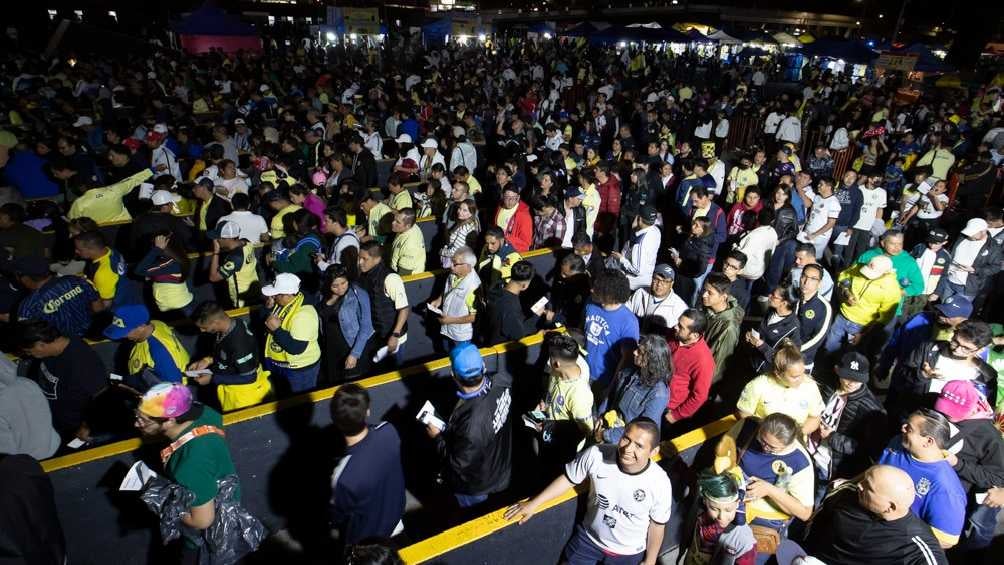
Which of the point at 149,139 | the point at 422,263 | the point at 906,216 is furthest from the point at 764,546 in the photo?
the point at 149,139

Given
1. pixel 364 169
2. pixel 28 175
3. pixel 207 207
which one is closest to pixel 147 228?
pixel 207 207

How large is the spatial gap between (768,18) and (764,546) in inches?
1918

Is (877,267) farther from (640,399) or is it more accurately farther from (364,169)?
(364,169)

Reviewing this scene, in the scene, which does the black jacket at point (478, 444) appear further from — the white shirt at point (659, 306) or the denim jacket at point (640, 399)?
the white shirt at point (659, 306)

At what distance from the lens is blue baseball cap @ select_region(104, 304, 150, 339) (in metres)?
4.11

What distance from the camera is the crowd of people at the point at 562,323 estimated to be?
333cm

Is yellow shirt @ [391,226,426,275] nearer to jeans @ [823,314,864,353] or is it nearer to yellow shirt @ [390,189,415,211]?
yellow shirt @ [390,189,415,211]

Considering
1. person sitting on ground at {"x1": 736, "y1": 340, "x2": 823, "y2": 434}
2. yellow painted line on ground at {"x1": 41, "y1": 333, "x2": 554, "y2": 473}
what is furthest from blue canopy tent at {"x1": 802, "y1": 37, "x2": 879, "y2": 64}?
yellow painted line on ground at {"x1": 41, "y1": 333, "x2": 554, "y2": 473}

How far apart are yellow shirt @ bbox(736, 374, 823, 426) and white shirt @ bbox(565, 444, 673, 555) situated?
120 centimetres

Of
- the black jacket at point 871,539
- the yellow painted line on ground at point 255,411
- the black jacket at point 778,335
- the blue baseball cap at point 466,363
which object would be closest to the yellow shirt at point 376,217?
the yellow painted line on ground at point 255,411

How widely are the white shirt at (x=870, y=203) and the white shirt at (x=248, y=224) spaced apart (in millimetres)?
8574

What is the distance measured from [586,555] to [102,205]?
771 centimetres

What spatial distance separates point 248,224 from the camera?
6.68 meters

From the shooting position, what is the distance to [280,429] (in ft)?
14.3
